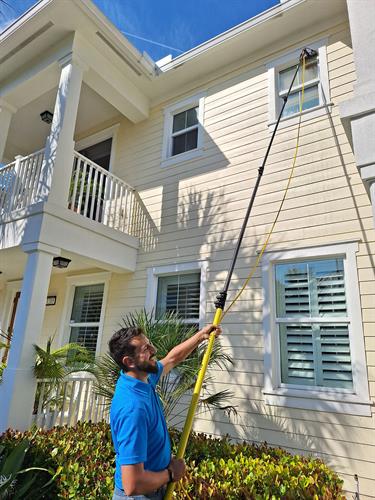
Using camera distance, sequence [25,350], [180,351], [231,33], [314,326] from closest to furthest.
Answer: [180,351] < [314,326] < [25,350] < [231,33]

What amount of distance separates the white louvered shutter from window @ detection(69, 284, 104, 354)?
152 inches

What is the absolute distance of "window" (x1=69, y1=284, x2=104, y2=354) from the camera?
7031mm

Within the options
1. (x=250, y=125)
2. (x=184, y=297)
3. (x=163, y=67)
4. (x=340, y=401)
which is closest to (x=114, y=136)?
(x=163, y=67)

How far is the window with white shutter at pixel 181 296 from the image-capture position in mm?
5773

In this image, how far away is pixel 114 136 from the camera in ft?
26.4

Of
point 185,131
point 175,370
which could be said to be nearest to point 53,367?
point 175,370

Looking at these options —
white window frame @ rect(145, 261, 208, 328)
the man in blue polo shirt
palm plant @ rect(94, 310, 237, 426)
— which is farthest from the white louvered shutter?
the man in blue polo shirt

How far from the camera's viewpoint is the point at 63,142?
5.55 metres

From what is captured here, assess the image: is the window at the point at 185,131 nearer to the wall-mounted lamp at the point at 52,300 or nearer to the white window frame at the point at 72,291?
the white window frame at the point at 72,291

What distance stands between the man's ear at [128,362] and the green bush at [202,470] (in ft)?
4.31

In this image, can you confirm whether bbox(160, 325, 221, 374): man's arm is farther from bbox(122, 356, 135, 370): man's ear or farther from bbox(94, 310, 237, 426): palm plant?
bbox(94, 310, 237, 426): palm plant

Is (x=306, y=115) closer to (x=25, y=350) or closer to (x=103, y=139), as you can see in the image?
(x=103, y=139)

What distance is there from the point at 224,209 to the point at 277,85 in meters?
2.28

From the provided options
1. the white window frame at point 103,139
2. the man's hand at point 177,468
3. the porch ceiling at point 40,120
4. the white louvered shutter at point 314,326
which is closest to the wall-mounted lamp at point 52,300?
the white window frame at point 103,139
